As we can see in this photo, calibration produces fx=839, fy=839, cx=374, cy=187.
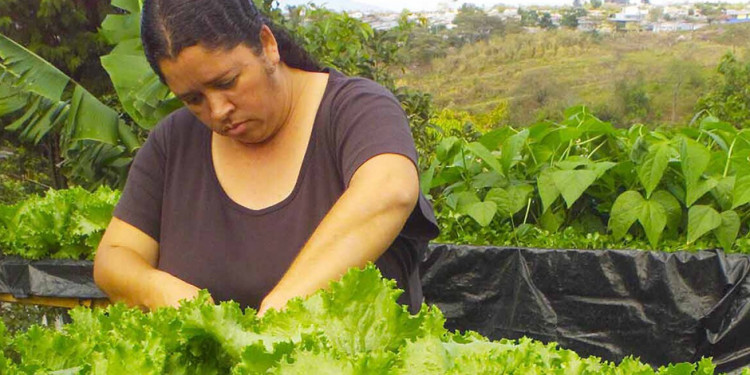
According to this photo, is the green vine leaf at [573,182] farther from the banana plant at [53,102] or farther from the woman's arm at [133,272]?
the banana plant at [53,102]

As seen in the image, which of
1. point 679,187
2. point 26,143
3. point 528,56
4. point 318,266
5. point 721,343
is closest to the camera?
point 318,266

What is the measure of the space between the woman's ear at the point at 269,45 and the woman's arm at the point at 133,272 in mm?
477

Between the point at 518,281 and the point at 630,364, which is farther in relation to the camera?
the point at 518,281

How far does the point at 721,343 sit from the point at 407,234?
93.1 inches

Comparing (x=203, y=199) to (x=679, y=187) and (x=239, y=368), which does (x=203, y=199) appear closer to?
(x=239, y=368)

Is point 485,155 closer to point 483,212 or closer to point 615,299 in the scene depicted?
point 483,212

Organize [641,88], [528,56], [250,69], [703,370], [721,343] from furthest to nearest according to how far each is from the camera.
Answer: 1. [528,56]
2. [641,88]
3. [721,343]
4. [250,69]
5. [703,370]

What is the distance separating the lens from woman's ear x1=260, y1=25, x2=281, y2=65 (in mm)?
1662

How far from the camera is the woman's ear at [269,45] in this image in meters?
1.66

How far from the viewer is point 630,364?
104 centimetres

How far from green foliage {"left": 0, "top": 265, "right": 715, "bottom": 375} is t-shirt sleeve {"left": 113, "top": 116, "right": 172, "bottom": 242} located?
25.1 inches

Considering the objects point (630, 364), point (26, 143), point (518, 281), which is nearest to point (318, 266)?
point (630, 364)

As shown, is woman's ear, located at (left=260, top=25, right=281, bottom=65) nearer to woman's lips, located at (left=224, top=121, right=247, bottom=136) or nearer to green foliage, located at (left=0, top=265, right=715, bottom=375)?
woman's lips, located at (left=224, top=121, right=247, bottom=136)

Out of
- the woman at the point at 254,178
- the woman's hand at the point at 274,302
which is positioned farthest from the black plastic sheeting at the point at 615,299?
the woman's hand at the point at 274,302
